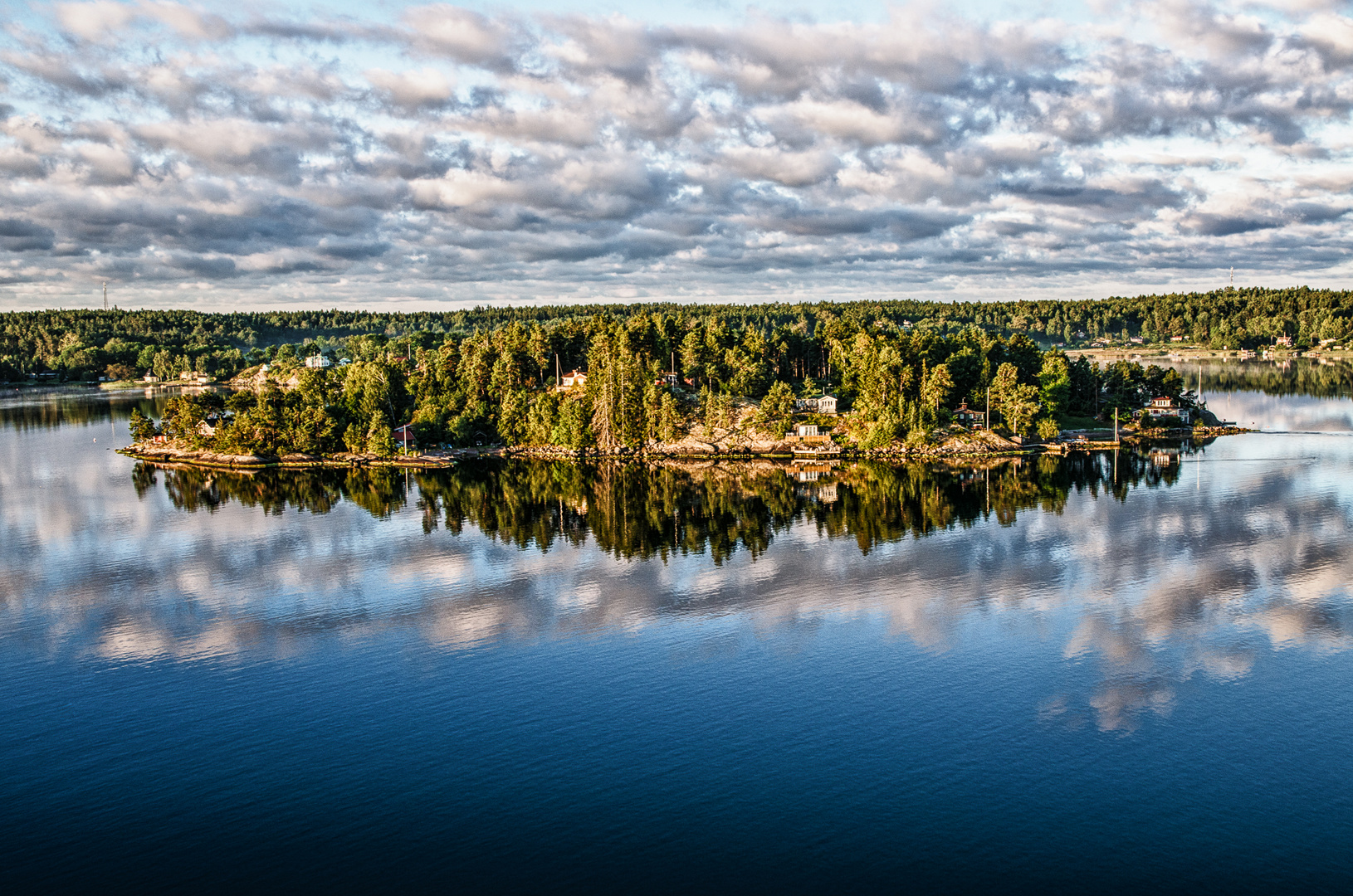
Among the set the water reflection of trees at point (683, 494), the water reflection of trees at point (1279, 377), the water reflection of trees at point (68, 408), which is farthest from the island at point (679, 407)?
the water reflection of trees at point (1279, 377)

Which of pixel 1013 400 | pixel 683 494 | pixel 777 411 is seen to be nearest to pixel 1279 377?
pixel 1013 400

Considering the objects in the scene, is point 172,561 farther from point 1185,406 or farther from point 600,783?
point 1185,406

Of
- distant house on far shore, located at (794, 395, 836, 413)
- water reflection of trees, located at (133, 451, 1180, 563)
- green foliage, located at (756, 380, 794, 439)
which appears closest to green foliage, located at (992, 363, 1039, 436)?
water reflection of trees, located at (133, 451, 1180, 563)

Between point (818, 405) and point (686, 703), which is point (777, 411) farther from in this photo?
point (686, 703)

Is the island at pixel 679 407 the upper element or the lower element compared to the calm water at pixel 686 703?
upper

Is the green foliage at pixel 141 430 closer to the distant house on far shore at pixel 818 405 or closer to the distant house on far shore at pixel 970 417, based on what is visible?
the distant house on far shore at pixel 818 405

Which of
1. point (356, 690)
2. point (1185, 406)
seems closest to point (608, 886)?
point (356, 690)
